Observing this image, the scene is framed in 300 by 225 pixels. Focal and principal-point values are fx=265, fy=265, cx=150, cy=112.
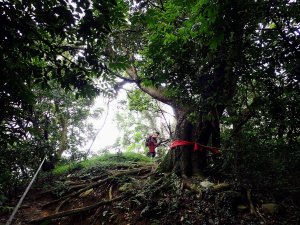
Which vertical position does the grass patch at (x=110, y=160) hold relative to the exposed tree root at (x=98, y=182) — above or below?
above

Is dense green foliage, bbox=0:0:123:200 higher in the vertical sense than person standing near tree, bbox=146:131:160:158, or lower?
higher

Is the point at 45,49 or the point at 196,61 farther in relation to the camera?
the point at 196,61

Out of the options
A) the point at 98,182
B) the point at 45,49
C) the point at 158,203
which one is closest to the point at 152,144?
the point at 98,182

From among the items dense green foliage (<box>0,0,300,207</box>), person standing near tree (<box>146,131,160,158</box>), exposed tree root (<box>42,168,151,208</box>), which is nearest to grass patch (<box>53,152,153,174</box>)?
person standing near tree (<box>146,131,160,158</box>)

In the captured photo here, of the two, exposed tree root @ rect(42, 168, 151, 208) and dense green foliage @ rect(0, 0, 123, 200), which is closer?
dense green foliage @ rect(0, 0, 123, 200)

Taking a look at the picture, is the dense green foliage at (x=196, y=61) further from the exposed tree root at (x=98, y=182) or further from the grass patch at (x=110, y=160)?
the grass patch at (x=110, y=160)

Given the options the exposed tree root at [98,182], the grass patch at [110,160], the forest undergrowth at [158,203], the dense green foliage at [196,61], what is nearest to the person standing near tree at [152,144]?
the grass patch at [110,160]

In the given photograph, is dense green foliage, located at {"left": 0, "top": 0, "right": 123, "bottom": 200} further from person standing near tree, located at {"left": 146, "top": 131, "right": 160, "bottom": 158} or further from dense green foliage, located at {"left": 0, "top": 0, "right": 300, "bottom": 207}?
person standing near tree, located at {"left": 146, "top": 131, "right": 160, "bottom": 158}

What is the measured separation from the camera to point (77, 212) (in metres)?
6.16

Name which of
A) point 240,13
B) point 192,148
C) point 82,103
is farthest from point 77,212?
point 82,103

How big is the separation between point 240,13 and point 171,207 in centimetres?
387

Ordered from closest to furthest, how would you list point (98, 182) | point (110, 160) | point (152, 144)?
point (98, 182) < point (110, 160) < point (152, 144)

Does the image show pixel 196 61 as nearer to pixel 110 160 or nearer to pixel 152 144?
pixel 152 144

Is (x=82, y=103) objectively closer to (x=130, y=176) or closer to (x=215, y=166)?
(x=130, y=176)
